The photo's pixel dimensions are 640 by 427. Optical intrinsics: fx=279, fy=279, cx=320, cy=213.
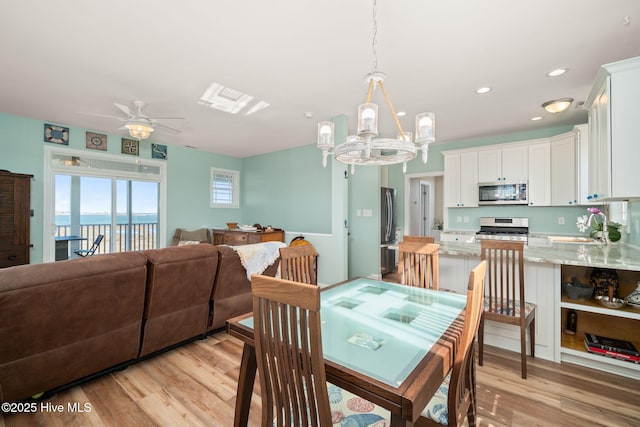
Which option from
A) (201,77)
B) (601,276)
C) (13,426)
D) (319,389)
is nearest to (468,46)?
(601,276)

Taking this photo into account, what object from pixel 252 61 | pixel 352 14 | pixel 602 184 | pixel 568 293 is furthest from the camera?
pixel 252 61

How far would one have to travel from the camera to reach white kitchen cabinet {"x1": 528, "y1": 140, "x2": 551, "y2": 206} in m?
4.33

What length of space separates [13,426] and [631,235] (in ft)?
18.1

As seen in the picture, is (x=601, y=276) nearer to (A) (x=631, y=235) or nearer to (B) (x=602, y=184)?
(B) (x=602, y=184)

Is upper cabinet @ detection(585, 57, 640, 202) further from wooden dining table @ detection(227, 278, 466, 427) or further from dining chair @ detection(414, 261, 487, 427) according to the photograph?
dining chair @ detection(414, 261, 487, 427)

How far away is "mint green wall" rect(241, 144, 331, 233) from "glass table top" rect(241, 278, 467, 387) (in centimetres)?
349

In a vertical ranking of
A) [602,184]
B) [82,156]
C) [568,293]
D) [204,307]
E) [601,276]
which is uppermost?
[82,156]

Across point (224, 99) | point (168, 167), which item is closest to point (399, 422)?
point (224, 99)

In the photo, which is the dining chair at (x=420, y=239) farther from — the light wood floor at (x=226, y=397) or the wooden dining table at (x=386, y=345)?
the light wood floor at (x=226, y=397)

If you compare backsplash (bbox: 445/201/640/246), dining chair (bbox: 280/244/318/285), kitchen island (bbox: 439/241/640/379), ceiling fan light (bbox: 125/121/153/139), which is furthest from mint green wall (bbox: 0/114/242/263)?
kitchen island (bbox: 439/241/640/379)

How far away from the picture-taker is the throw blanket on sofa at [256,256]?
9.20 ft

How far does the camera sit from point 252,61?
8.44 feet

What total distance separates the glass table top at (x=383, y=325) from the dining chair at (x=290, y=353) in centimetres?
17

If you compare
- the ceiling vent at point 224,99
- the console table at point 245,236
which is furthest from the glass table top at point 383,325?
the console table at point 245,236
